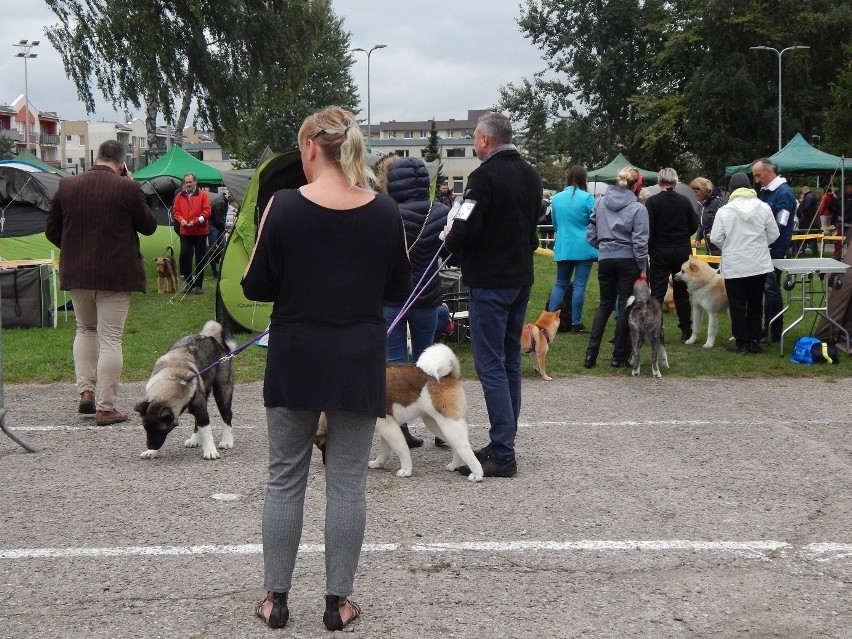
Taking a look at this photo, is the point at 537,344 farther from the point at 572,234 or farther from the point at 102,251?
the point at 102,251

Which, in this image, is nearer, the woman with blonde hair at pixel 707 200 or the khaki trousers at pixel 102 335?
the khaki trousers at pixel 102 335

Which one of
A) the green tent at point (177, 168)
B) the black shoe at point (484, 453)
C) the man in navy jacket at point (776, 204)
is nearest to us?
the black shoe at point (484, 453)

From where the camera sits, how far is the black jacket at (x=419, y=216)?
6.21m

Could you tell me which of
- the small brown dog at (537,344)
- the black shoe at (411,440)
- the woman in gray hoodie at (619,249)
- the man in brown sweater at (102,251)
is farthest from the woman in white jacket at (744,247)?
the man in brown sweater at (102,251)

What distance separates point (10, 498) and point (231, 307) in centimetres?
692

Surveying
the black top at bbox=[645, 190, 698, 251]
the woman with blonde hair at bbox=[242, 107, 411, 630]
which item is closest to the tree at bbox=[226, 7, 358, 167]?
the black top at bbox=[645, 190, 698, 251]

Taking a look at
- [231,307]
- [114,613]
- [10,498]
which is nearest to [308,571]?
[114,613]

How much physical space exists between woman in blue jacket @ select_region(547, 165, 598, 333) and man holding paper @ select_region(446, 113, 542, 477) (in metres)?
5.93

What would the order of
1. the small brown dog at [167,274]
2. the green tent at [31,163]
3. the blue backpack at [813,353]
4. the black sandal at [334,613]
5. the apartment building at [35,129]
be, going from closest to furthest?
the black sandal at [334,613]
the blue backpack at [813,353]
the small brown dog at [167,274]
the green tent at [31,163]
the apartment building at [35,129]

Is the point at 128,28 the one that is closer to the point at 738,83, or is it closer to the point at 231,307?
the point at 231,307

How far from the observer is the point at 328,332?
333 cm

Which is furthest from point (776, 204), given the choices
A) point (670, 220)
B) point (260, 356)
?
point (260, 356)

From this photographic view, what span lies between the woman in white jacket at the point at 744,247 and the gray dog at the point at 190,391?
5.78 metres

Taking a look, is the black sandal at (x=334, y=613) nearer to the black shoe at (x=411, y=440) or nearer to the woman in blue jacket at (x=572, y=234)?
the black shoe at (x=411, y=440)
